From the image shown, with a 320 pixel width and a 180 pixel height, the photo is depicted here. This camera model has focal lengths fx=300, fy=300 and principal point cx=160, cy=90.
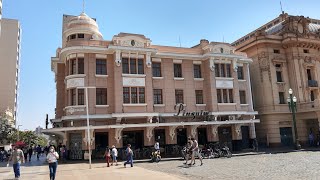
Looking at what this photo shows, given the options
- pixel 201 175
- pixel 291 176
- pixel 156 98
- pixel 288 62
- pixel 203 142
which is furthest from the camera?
pixel 288 62

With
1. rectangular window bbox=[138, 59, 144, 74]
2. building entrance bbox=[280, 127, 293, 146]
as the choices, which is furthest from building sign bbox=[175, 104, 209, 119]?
building entrance bbox=[280, 127, 293, 146]

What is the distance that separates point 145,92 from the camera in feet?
96.3

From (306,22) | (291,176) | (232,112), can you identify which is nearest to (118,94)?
(232,112)

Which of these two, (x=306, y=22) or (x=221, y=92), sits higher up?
(x=306, y=22)

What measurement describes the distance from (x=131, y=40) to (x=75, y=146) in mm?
11427

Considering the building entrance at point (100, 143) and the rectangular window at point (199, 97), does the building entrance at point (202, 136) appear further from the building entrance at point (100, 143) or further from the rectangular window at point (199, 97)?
Result: the building entrance at point (100, 143)

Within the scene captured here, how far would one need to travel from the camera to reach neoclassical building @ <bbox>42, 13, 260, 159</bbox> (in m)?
27.9

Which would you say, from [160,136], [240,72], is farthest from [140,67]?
[240,72]

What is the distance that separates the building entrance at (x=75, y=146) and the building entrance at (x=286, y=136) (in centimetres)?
2344

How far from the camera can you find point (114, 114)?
27.3 metres

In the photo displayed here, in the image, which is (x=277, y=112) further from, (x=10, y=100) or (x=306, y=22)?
(x=10, y=100)

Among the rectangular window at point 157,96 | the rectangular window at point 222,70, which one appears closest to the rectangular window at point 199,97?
the rectangular window at point 222,70

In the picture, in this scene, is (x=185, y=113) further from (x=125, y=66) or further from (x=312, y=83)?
(x=312, y=83)

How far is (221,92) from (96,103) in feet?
44.5
